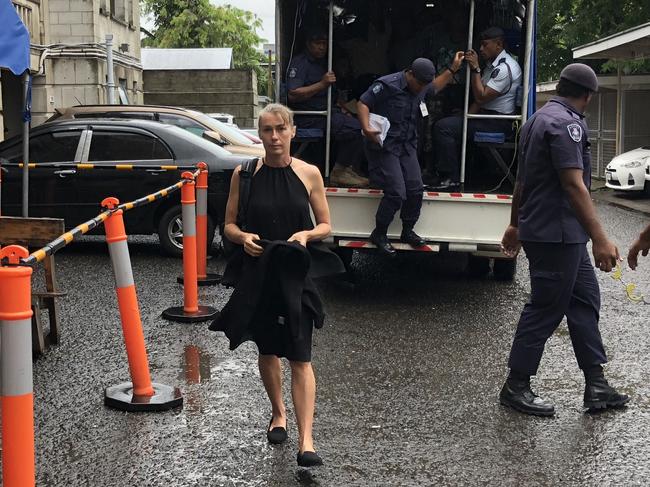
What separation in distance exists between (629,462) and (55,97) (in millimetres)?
A: 28256

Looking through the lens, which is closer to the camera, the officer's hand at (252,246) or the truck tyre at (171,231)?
the officer's hand at (252,246)

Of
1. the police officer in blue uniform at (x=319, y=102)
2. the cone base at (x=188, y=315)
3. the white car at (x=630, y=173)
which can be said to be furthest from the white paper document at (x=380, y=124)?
the white car at (x=630, y=173)

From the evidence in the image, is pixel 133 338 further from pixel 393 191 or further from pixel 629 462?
pixel 393 191

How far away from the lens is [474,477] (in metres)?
4.41

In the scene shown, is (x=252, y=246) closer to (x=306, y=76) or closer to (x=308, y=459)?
(x=308, y=459)

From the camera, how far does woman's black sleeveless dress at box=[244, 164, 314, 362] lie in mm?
4535

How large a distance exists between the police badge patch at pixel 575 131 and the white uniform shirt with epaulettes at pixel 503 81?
348 centimetres

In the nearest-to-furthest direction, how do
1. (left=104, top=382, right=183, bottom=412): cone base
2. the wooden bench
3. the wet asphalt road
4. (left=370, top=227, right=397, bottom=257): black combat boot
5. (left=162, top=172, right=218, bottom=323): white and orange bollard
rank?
the wet asphalt road
(left=104, top=382, right=183, bottom=412): cone base
the wooden bench
(left=162, top=172, right=218, bottom=323): white and orange bollard
(left=370, top=227, right=397, bottom=257): black combat boot

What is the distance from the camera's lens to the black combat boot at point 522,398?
5.34 meters

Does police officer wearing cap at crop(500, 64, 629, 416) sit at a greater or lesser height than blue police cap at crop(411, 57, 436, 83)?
lesser

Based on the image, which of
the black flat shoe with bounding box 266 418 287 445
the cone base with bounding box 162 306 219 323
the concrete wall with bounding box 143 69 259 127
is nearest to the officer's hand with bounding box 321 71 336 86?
the cone base with bounding box 162 306 219 323

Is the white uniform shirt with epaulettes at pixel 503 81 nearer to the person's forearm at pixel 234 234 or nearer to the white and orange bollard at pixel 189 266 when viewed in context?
the white and orange bollard at pixel 189 266

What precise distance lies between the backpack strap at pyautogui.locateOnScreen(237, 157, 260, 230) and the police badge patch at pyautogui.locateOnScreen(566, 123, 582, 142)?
1.86 metres

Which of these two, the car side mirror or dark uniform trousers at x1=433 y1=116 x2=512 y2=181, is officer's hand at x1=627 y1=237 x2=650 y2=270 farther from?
the car side mirror
